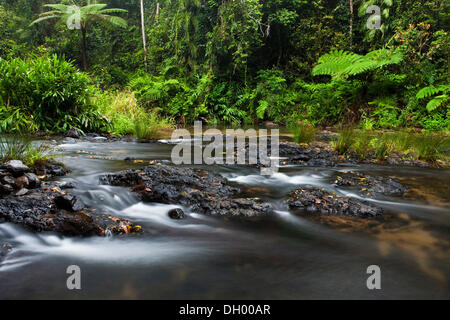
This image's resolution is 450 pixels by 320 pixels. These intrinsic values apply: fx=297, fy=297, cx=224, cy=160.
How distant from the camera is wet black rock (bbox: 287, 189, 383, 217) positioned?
102 inches

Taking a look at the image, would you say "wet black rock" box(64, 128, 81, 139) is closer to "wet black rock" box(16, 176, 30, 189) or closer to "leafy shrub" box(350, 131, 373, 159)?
"wet black rock" box(16, 176, 30, 189)

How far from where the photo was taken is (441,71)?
8750mm

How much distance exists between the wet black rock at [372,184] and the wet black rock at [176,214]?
1.89 m

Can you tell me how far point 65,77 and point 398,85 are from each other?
9.42 meters

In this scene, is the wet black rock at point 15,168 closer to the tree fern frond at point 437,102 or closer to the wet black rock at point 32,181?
the wet black rock at point 32,181

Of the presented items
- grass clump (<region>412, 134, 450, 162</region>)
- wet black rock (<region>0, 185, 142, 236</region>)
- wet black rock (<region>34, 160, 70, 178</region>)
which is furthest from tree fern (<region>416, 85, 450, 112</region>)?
wet black rock (<region>34, 160, 70, 178</region>)

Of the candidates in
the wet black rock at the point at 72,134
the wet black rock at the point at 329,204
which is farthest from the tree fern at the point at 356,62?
the wet black rock at the point at 72,134

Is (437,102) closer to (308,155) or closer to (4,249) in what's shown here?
(308,155)

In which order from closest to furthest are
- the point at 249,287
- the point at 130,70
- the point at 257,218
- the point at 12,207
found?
1. the point at 249,287
2. the point at 12,207
3. the point at 257,218
4. the point at 130,70

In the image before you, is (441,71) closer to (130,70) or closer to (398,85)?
(398,85)

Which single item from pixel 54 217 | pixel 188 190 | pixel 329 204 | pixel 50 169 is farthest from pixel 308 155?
pixel 54 217

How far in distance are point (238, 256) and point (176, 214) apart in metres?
0.76

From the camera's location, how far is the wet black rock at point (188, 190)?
8.68 ft
